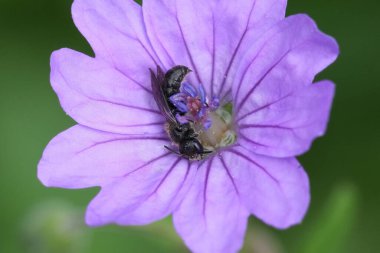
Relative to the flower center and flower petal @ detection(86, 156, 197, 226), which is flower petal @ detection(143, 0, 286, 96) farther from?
flower petal @ detection(86, 156, 197, 226)

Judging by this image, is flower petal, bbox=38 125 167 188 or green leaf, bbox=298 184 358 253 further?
green leaf, bbox=298 184 358 253

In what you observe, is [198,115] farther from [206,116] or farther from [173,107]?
[173,107]

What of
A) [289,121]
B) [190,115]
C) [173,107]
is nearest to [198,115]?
[190,115]

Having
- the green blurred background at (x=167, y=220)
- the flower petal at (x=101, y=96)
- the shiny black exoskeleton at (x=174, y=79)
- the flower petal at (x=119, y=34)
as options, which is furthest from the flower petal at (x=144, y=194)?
the green blurred background at (x=167, y=220)

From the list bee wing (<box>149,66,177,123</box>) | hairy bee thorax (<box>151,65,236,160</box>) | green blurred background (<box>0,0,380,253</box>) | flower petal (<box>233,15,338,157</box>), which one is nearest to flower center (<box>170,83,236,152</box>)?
hairy bee thorax (<box>151,65,236,160</box>)

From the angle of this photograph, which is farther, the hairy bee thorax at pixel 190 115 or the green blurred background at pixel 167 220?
the green blurred background at pixel 167 220

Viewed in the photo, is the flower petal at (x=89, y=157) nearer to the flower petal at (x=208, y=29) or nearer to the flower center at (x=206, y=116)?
the flower center at (x=206, y=116)

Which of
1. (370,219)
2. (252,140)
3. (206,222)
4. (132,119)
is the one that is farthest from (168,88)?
(370,219)
